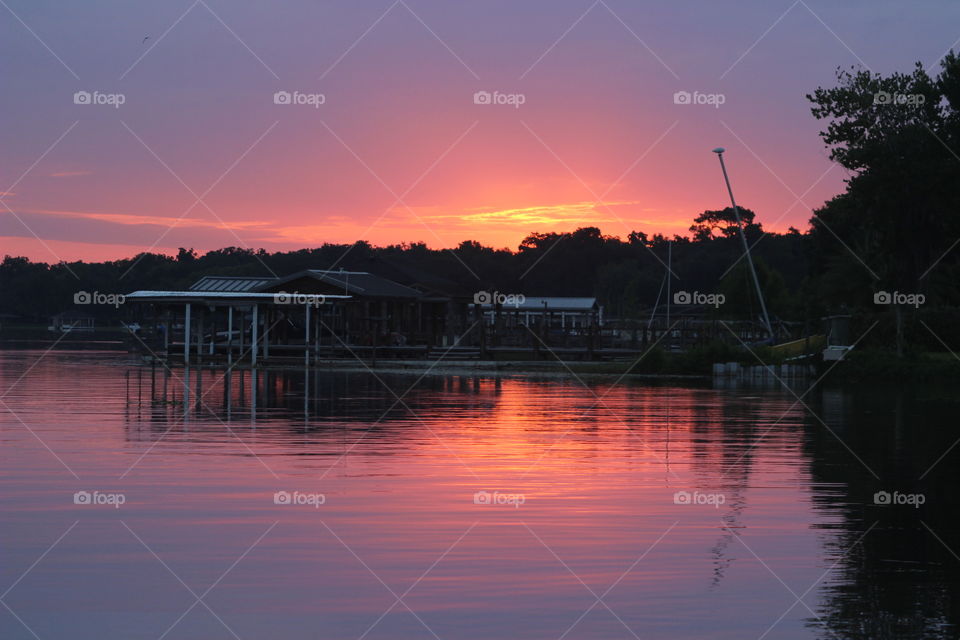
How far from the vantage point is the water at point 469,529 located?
378 inches

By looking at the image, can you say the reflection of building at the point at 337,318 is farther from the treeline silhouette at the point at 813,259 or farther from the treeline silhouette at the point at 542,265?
the treeline silhouette at the point at 542,265

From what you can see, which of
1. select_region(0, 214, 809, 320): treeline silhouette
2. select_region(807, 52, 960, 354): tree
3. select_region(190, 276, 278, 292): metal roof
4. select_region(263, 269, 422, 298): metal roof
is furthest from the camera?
select_region(0, 214, 809, 320): treeline silhouette

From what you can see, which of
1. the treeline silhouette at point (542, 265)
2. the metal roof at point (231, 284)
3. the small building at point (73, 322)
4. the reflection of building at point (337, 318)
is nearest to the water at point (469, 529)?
the reflection of building at point (337, 318)

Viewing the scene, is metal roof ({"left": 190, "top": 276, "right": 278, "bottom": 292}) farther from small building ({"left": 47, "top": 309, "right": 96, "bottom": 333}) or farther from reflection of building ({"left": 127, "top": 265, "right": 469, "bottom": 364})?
small building ({"left": 47, "top": 309, "right": 96, "bottom": 333})

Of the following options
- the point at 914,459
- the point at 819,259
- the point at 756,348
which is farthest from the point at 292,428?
the point at 819,259

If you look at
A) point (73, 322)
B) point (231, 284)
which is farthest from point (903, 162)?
point (73, 322)

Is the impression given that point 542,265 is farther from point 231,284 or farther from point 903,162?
point 903,162

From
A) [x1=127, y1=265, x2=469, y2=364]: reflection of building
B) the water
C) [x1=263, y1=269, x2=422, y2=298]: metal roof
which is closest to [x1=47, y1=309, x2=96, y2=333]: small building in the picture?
[x1=127, y1=265, x2=469, y2=364]: reflection of building

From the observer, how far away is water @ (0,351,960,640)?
9602 millimetres

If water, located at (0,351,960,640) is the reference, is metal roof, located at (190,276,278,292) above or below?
above

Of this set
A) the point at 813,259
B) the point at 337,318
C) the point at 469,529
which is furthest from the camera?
the point at 813,259

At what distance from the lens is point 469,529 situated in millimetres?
13289

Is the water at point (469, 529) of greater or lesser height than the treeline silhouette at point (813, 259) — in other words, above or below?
below

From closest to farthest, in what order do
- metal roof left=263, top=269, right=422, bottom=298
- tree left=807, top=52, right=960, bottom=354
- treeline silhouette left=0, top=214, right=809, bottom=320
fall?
tree left=807, top=52, right=960, bottom=354, metal roof left=263, top=269, right=422, bottom=298, treeline silhouette left=0, top=214, right=809, bottom=320
